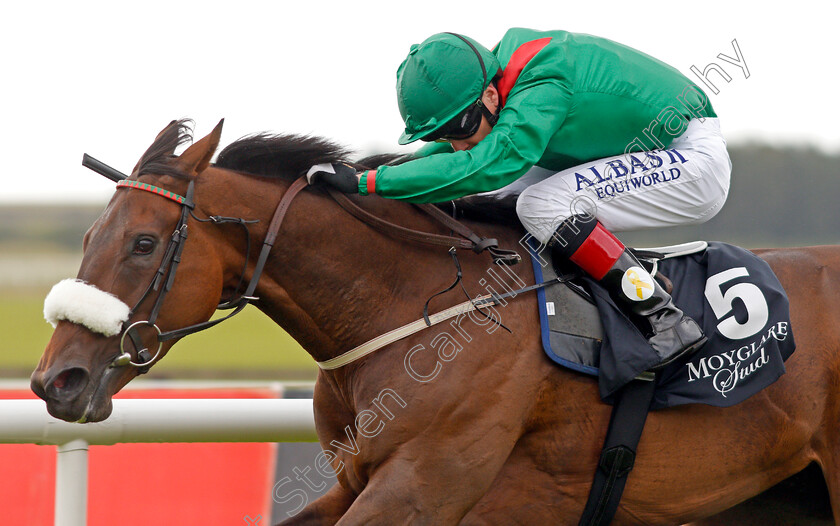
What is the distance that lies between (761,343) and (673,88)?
875 millimetres

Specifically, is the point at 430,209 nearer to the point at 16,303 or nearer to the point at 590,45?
the point at 590,45

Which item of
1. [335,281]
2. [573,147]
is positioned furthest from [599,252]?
[335,281]

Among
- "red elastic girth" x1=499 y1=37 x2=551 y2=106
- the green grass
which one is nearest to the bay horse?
"red elastic girth" x1=499 y1=37 x2=551 y2=106

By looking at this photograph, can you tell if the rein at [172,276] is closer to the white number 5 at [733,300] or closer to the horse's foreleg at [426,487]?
the horse's foreleg at [426,487]

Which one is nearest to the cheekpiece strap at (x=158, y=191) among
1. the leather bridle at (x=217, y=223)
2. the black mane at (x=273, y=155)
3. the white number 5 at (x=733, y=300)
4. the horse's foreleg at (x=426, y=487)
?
the leather bridle at (x=217, y=223)

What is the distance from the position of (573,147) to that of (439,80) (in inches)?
19.1

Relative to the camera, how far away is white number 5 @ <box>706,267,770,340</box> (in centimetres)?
272

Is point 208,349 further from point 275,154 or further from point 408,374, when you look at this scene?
point 408,374

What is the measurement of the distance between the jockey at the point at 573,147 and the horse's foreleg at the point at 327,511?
1018 millimetres

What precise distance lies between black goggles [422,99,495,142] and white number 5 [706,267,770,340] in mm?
904

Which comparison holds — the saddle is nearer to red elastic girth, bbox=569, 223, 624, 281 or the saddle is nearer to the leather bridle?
red elastic girth, bbox=569, 223, 624, 281

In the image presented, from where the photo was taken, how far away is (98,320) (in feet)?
7.29

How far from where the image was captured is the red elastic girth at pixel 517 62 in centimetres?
271

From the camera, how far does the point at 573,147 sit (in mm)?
2754
